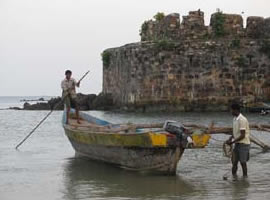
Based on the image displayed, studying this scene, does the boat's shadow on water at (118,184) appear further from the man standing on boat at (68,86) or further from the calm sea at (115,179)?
the man standing on boat at (68,86)

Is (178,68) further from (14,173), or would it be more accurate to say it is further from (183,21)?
(14,173)

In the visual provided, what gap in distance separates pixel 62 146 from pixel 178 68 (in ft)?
44.3

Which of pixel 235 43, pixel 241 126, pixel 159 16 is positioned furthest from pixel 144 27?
pixel 241 126

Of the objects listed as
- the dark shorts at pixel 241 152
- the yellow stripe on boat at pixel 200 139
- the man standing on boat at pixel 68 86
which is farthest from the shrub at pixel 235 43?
the dark shorts at pixel 241 152

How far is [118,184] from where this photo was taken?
11406mm

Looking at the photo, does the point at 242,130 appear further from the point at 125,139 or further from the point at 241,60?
the point at 241,60

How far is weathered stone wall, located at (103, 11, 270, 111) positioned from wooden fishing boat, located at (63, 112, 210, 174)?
699 inches

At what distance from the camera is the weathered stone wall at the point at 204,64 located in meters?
30.9

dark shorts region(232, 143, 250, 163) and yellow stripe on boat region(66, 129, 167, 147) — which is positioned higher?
yellow stripe on boat region(66, 129, 167, 147)

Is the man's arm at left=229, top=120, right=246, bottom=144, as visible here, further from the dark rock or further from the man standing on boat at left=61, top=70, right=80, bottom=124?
the dark rock

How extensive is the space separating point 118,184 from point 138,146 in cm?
84

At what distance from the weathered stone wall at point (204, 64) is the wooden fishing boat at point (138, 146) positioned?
699 inches

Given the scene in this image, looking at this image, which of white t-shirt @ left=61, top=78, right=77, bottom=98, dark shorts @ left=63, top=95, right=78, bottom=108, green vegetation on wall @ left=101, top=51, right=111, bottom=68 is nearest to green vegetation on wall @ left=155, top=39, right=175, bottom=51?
green vegetation on wall @ left=101, top=51, right=111, bottom=68

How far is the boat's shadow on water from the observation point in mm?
10391
